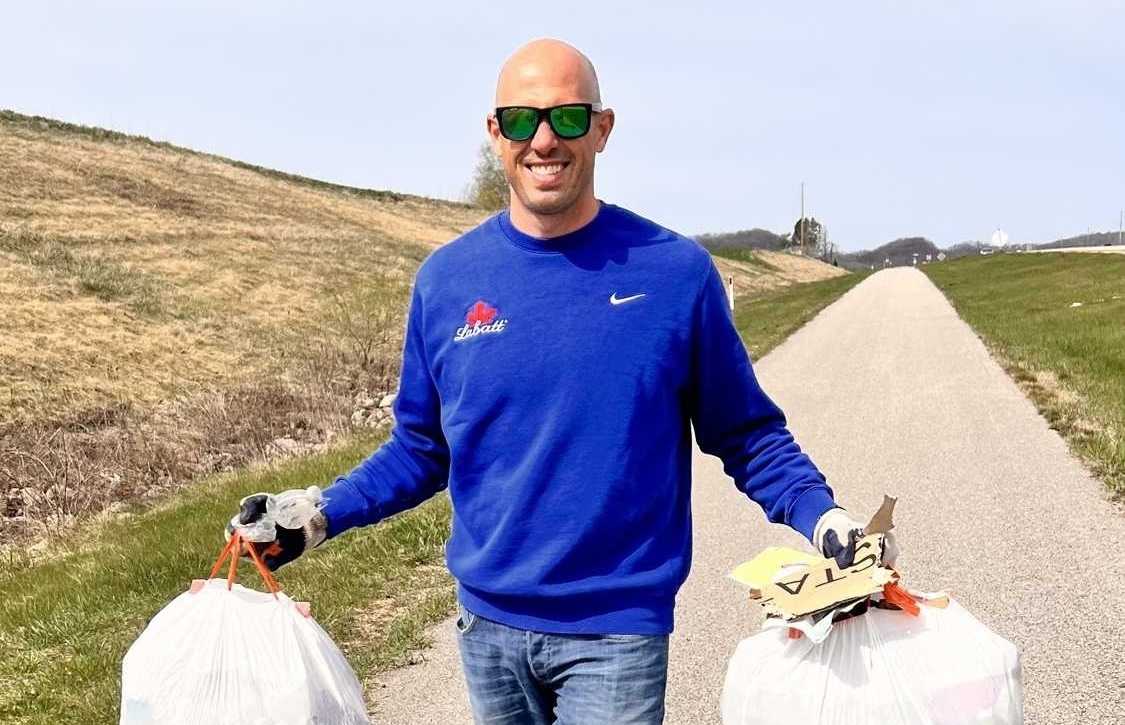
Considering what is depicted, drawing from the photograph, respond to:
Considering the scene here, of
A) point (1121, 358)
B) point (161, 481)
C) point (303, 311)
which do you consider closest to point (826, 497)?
point (161, 481)

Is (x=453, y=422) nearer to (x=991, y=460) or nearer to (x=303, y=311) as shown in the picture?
(x=991, y=460)

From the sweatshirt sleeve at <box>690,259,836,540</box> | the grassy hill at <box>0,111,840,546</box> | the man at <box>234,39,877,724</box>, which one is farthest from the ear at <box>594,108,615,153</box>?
the grassy hill at <box>0,111,840,546</box>

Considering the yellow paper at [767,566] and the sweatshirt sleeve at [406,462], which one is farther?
the sweatshirt sleeve at [406,462]

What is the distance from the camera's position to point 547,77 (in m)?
2.06

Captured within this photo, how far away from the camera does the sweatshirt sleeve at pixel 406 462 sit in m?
2.34

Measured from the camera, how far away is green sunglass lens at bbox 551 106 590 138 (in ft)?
6.73

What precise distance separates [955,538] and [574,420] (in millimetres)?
4628

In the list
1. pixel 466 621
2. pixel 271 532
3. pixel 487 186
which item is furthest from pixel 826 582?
pixel 487 186

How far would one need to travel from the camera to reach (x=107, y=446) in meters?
12.3

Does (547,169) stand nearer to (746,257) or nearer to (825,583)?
(825,583)

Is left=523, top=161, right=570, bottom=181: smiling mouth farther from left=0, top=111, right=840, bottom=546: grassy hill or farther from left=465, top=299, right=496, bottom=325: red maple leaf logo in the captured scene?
left=0, top=111, right=840, bottom=546: grassy hill

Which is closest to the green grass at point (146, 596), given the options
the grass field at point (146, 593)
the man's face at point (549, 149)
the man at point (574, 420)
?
the grass field at point (146, 593)

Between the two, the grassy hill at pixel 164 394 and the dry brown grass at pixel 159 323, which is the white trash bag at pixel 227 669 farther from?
the dry brown grass at pixel 159 323

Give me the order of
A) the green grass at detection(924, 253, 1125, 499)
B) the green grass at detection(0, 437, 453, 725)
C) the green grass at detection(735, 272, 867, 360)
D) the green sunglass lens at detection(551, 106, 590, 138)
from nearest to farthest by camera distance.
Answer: the green sunglass lens at detection(551, 106, 590, 138)
the green grass at detection(0, 437, 453, 725)
the green grass at detection(924, 253, 1125, 499)
the green grass at detection(735, 272, 867, 360)
